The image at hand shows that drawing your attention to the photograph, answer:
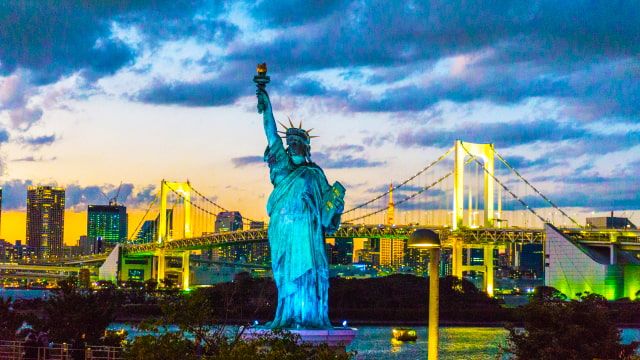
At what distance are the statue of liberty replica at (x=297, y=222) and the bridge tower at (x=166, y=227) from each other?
70484 millimetres

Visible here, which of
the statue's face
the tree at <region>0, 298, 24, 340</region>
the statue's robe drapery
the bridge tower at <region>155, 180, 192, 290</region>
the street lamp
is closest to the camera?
the street lamp

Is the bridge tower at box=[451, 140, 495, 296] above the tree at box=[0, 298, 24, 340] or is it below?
above

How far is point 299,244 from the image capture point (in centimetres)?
2566

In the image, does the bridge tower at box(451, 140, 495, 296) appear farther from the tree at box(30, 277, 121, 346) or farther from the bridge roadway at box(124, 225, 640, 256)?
the tree at box(30, 277, 121, 346)

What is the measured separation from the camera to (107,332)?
102ft

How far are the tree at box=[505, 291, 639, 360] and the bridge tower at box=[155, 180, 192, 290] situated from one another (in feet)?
237

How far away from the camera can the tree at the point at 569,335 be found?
950 inches

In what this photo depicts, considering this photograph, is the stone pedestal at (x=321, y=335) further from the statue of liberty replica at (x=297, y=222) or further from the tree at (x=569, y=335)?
the tree at (x=569, y=335)

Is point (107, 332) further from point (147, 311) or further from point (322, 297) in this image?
point (147, 311)

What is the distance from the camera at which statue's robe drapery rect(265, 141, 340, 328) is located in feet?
84.0

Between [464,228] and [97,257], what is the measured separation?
51.4 metres

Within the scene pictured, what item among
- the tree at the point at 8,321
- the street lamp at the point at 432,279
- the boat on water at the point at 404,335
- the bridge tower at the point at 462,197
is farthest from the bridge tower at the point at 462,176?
the street lamp at the point at 432,279

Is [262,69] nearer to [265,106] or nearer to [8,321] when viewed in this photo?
[265,106]

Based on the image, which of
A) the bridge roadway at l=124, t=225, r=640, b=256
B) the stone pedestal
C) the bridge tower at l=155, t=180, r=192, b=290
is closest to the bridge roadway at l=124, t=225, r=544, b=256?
the bridge roadway at l=124, t=225, r=640, b=256
